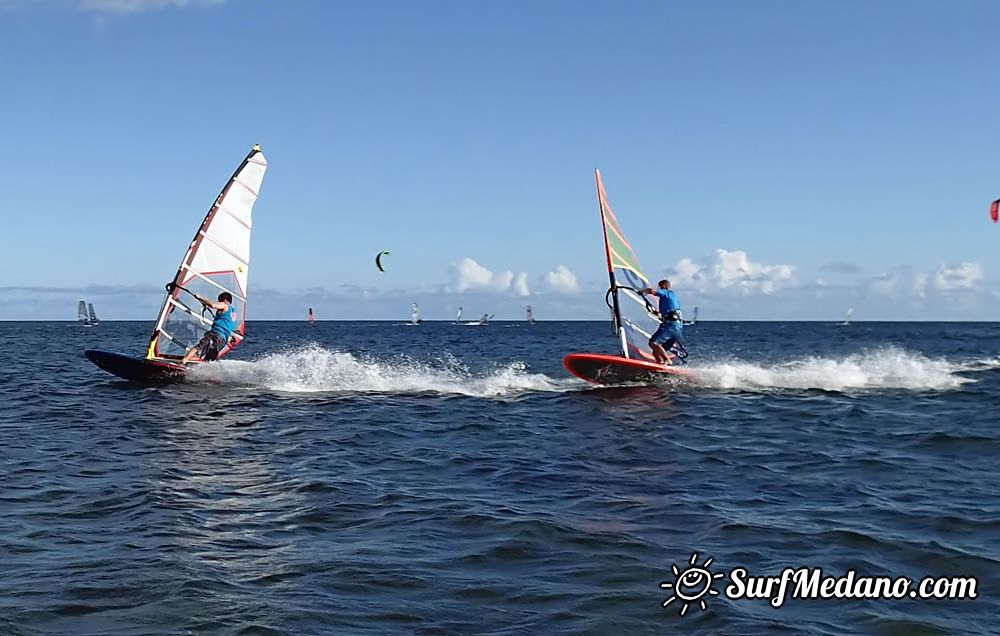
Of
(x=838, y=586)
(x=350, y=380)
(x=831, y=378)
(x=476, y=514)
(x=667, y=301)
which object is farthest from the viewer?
(x=831, y=378)

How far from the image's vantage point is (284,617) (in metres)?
5.18

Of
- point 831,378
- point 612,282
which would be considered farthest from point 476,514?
point 831,378

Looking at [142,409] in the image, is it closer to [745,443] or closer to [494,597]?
[745,443]

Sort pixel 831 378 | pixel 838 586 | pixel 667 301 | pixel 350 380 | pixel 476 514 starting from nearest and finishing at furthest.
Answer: pixel 838 586
pixel 476 514
pixel 667 301
pixel 350 380
pixel 831 378

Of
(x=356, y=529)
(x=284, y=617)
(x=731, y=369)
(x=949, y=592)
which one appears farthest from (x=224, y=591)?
(x=731, y=369)

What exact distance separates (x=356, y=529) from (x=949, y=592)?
453 centimetres

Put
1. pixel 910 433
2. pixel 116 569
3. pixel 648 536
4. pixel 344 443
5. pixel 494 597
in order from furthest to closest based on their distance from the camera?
pixel 910 433 → pixel 344 443 → pixel 648 536 → pixel 116 569 → pixel 494 597

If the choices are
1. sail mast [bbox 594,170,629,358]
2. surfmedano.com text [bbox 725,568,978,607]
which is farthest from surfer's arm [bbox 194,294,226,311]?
surfmedano.com text [bbox 725,568,978,607]

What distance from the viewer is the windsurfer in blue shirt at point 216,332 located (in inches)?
731

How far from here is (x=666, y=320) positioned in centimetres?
1808

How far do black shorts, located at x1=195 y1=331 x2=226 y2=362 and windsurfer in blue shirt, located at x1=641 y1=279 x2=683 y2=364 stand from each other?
371 inches

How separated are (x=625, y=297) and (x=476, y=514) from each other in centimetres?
1121

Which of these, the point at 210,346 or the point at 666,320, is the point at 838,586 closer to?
the point at 666,320

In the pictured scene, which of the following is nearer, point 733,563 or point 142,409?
point 733,563
